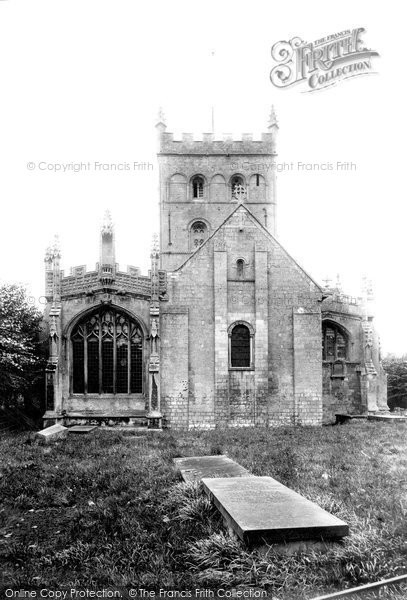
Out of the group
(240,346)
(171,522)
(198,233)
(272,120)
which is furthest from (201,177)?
(171,522)

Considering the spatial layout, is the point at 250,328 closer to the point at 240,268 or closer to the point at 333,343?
the point at 240,268

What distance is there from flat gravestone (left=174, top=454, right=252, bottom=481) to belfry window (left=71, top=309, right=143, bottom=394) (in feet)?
41.6

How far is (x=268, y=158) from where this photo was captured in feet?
130

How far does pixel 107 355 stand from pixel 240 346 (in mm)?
6290

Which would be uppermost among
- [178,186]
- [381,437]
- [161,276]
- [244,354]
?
[178,186]

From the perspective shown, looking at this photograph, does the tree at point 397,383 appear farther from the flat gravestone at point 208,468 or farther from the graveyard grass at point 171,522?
the flat gravestone at point 208,468

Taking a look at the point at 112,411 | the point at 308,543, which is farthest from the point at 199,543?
the point at 112,411

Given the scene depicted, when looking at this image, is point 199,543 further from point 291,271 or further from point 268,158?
point 268,158

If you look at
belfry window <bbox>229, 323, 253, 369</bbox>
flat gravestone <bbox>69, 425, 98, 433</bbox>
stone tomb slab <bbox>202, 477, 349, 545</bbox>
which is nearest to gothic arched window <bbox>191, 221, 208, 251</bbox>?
belfry window <bbox>229, 323, 253, 369</bbox>

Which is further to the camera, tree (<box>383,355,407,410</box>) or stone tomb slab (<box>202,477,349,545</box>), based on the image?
tree (<box>383,355,407,410</box>)

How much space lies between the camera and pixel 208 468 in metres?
11.1

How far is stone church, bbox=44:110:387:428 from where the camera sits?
2472cm

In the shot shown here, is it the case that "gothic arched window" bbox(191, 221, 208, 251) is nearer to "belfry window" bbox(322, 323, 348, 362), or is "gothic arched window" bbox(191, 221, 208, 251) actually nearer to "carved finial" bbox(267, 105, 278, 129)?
"carved finial" bbox(267, 105, 278, 129)

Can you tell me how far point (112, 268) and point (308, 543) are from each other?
20221 mm
